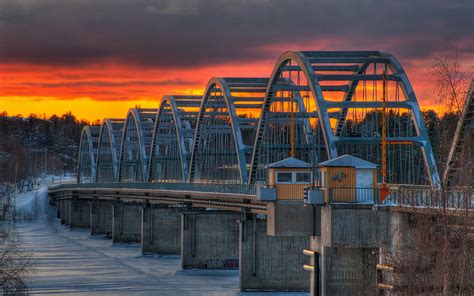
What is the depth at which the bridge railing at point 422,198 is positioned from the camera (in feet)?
148

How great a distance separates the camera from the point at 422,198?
163ft

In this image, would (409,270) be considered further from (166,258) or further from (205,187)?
(166,258)

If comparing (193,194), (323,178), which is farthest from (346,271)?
(193,194)

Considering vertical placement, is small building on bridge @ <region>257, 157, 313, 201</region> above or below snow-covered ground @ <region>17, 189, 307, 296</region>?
above

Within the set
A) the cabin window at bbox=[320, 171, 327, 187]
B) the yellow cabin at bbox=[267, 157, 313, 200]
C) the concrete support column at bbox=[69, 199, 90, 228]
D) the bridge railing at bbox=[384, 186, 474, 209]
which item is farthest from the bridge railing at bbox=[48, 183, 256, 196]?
the concrete support column at bbox=[69, 199, 90, 228]

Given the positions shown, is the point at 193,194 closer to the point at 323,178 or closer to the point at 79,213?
the point at 323,178

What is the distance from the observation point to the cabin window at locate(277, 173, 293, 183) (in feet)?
219

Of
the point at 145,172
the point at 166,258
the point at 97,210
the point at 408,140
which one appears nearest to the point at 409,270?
the point at 408,140

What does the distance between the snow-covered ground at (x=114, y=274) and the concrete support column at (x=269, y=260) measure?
1.80 m

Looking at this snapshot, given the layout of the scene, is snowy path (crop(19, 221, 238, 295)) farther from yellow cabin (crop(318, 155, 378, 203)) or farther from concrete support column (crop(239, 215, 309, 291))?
yellow cabin (crop(318, 155, 378, 203))

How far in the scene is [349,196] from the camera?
5591 centimetres

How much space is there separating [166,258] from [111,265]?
1166 centimetres

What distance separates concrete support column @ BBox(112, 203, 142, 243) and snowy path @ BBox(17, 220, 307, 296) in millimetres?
2979

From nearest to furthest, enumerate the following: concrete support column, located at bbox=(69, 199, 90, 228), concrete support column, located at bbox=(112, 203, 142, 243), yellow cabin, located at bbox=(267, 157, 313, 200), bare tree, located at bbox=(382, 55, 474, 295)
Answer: bare tree, located at bbox=(382, 55, 474, 295)
yellow cabin, located at bbox=(267, 157, 313, 200)
concrete support column, located at bbox=(112, 203, 142, 243)
concrete support column, located at bbox=(69, 199, 90, 228)
